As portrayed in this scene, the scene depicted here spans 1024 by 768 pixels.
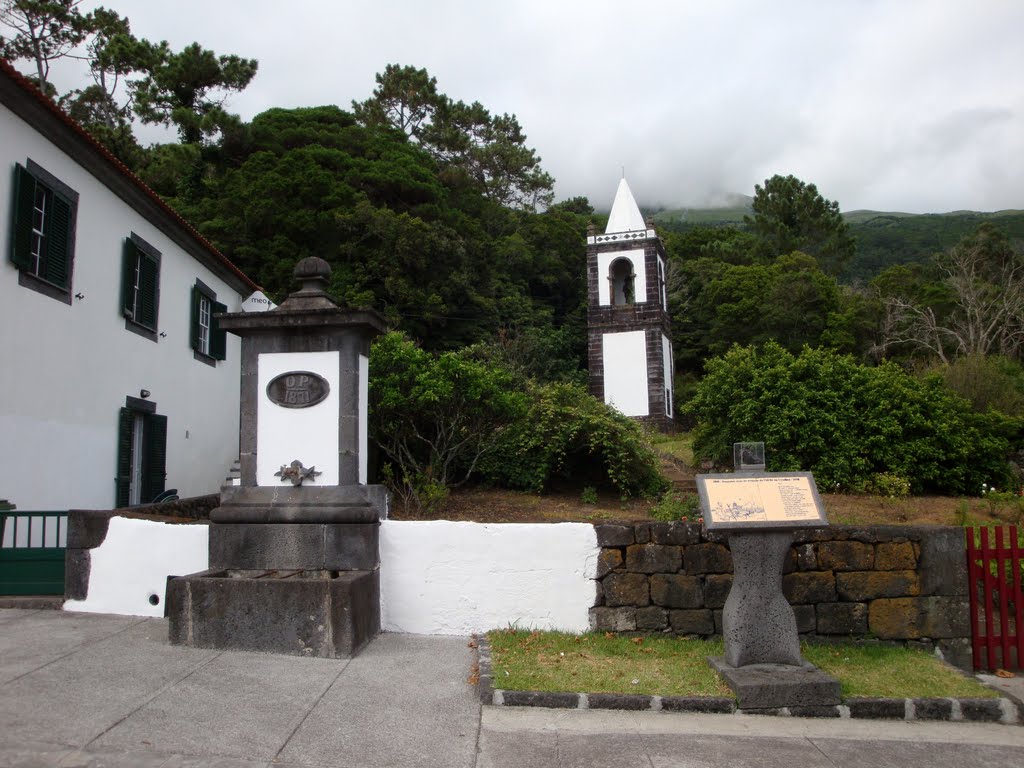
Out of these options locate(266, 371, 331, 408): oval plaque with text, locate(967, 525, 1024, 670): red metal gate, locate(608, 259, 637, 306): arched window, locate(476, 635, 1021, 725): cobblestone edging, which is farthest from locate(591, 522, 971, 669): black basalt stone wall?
locate(608, 259, 637, 306): arched window

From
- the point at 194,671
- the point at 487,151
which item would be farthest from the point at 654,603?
the point at 487,151

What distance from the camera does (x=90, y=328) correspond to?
11000 millimetres

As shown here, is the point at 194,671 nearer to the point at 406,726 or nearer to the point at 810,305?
the point at 406,726

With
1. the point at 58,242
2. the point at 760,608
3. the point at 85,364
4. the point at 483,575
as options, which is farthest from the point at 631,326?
the point at 760,608

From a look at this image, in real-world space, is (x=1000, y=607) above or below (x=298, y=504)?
below

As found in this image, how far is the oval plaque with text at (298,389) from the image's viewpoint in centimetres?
677

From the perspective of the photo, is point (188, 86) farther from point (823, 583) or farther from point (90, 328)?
point (823, 583)

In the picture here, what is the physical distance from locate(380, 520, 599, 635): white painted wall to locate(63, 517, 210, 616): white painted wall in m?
1.77

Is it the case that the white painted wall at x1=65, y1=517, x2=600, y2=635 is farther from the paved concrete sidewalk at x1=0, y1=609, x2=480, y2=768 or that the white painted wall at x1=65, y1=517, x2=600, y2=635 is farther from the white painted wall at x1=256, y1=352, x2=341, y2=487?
the white painted wall at x1=256, y1=352, x2=341, y2=487

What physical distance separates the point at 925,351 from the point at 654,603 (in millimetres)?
28179

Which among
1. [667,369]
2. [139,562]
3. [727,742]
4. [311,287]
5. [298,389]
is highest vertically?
[667,369]

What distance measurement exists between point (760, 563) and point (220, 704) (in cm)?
378

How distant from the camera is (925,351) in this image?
98.3 ft

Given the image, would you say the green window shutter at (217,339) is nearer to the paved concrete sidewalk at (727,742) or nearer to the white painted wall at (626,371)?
the paved concrete sidewalk at (727,742)
